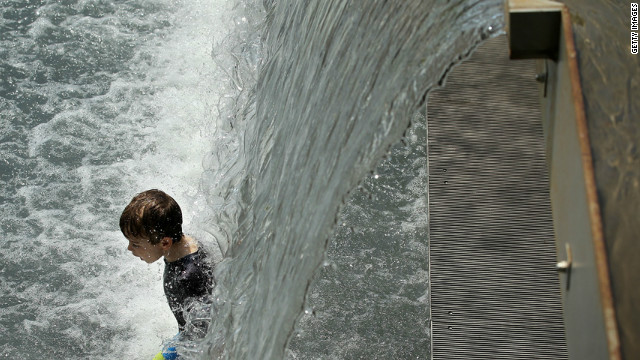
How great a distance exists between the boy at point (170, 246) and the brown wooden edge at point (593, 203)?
1536 millimetres

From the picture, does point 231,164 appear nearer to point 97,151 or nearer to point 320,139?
point 320,139

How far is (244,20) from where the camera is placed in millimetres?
5191

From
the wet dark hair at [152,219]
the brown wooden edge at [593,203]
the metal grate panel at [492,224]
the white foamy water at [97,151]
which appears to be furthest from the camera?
the white foamy water at [97,151]

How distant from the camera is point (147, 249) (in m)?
3.19

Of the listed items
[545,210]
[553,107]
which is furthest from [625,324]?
[545,210]

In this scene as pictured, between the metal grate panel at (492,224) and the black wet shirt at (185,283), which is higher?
the metal grate panel at (492,224)

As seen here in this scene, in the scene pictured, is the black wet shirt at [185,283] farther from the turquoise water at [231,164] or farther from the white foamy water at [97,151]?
the white foamy water at [97,151]

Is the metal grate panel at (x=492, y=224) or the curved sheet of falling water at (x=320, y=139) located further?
the metal grate panel at (x=492, y=224)

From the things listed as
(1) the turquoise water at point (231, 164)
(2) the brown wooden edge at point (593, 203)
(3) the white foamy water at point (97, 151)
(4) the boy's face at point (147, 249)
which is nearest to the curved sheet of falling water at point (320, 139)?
(1) the turquoise water at point (231, 164)

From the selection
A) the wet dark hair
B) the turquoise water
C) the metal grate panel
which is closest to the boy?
the wet dark hair

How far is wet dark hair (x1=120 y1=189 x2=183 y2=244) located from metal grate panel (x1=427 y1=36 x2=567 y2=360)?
1079 millimetres

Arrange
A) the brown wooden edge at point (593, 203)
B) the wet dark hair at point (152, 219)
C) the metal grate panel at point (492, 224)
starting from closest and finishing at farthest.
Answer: the brown wooden edge at point (593, 203)
the wet dark hair at point (152, 219)
the metal grate panel at point (492, 224)

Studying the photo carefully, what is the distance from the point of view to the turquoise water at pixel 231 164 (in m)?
3.13

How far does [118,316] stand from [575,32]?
2350 millimetres
